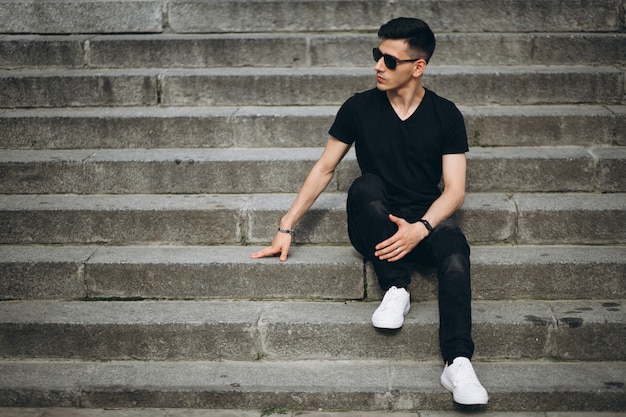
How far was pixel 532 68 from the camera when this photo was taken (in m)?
6.01

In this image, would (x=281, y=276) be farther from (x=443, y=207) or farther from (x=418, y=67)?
(x=418, y=67)

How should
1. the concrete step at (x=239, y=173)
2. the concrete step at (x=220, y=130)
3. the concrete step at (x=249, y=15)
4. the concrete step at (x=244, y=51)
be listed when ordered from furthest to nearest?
the concrete step at (x=249, y=15) → the concrete step at (x=244, y=51) → the concrete step at (x=220, y=130) → the concrete step at (x=239, y=173)

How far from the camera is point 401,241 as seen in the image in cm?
427

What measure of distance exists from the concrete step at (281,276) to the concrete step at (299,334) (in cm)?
14

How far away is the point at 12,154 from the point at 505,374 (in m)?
3.56

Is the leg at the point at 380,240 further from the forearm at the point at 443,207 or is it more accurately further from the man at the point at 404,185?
the forearm at the point at 443,207

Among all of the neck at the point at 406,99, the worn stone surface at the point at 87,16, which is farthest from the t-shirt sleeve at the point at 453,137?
the worn stone surface at the point at 87,16

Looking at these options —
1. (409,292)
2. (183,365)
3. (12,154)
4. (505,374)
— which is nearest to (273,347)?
(183,365)

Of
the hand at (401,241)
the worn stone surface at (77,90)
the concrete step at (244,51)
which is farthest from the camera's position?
the concrete step at (244,51)

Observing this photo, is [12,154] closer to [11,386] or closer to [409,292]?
[11,386]

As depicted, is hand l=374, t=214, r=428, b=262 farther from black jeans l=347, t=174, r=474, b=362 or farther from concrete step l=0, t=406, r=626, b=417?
concrete step l=0, t=406, r=626, b=417

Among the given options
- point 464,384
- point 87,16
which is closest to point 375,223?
point 464,384

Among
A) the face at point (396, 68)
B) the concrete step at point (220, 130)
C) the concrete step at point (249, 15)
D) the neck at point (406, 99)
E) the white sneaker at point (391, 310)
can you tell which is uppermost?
the concrete step at point (249, 15)

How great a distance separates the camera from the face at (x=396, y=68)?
4395 mm
